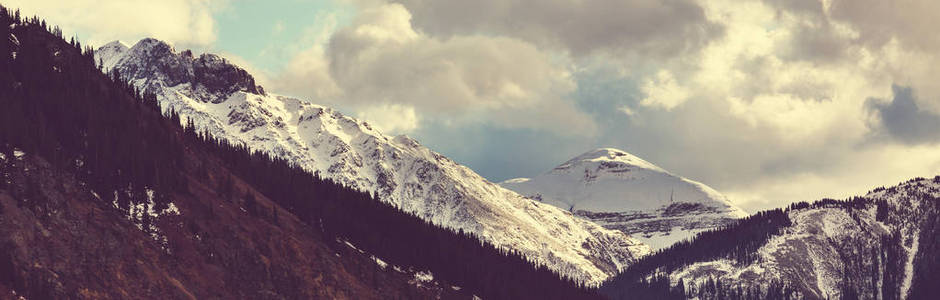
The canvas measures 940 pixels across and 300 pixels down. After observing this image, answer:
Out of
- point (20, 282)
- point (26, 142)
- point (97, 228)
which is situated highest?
point (26, 142)

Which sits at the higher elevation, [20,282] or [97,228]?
[97,228]

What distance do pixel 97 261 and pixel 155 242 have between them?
18899 millimetres

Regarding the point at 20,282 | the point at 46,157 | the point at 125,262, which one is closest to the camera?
the point at 20,282

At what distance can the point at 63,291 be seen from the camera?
542 ft

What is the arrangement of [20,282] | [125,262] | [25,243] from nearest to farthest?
[20,282]
[25,243]
[125,262]

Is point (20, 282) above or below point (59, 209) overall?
below

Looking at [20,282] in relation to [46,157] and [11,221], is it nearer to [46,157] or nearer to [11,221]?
[11,221]

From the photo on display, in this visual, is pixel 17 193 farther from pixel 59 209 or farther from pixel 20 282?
pixel 20 282

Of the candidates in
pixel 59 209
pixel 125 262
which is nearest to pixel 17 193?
pixel 59 209

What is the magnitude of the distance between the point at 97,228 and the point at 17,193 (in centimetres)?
1307

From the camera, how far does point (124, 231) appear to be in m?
193

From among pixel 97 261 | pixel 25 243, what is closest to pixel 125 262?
pixel 97 261

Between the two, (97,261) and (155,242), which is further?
(155,242)

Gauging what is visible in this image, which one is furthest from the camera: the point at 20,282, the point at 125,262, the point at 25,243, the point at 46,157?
the point at 46,157
